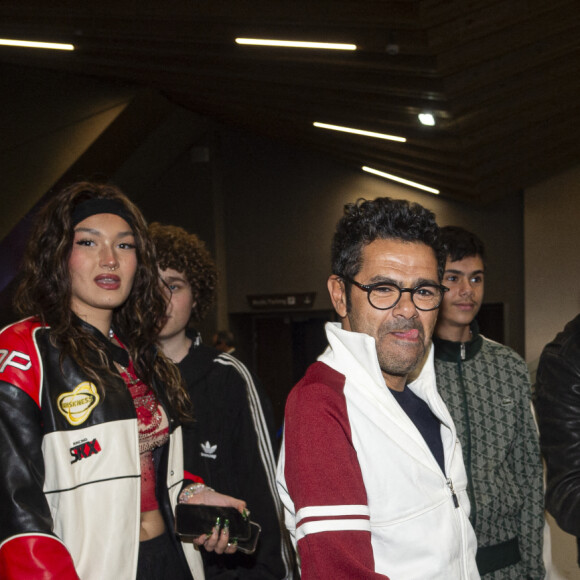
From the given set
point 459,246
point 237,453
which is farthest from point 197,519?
point 459,246

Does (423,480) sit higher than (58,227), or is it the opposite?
(58,227)

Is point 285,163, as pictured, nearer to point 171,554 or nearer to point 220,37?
point 220,37

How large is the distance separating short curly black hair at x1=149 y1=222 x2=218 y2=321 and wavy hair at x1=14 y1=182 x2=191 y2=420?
565 mm

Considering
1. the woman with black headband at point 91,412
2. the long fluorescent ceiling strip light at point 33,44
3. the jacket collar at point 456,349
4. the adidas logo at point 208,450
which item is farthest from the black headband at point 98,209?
the long fluorescent ceiling strip light at point 33,44

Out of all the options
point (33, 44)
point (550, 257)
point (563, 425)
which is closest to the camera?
point (563, 425)

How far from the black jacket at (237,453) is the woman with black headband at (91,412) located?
0.96 ft

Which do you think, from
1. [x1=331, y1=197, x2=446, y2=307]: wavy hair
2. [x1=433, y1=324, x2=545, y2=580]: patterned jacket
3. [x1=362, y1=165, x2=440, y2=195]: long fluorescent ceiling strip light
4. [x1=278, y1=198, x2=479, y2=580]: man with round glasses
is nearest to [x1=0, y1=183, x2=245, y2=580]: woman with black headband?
[x1=278, y1=198, x2=479, y2=580]: man with round glasses

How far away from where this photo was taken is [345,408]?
1269 mm

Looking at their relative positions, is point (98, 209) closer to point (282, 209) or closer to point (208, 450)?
point (208, 450)

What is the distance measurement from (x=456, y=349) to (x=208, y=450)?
0.95m

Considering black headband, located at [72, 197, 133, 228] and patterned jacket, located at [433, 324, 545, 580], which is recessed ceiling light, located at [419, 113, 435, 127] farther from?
black headband, located at [72, 197, 133, 228]

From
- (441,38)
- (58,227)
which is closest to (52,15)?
(441,38)

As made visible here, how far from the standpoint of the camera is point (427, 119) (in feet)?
21.2

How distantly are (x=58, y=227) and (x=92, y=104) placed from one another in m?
6.88
